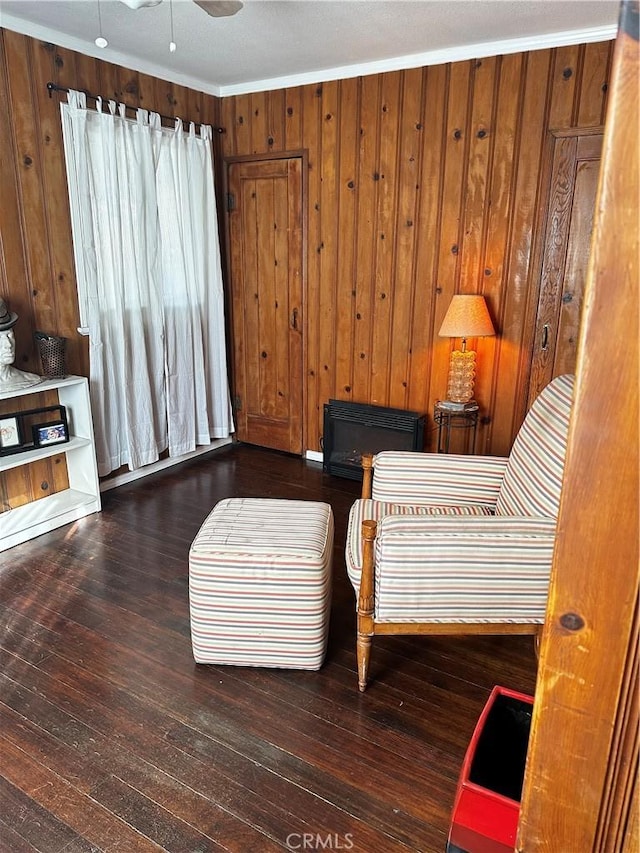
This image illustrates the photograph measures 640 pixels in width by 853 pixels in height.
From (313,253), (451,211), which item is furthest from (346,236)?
(451,211)

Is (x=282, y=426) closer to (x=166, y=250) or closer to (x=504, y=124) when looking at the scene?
(x=166, y=250)

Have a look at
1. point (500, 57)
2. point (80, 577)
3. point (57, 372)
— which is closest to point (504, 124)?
point (500, 57)

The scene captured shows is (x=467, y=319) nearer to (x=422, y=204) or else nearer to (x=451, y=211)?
(x=451, y=211)

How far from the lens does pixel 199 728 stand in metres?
1.97

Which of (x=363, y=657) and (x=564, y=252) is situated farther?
(x=564, y=252)

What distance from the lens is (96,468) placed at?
142 inches

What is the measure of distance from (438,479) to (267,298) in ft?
7.98

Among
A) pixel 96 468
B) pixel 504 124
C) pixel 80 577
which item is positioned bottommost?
pixel 80 577

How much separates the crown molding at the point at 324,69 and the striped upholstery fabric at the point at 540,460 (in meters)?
1.93

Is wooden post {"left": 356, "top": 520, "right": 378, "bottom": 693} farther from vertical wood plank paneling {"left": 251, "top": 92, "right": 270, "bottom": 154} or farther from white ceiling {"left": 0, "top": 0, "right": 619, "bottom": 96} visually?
vertical wood plank paneling {"left": 251, "top": 92, "right": 270, "bottom": 154}

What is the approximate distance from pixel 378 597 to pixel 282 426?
287 cm

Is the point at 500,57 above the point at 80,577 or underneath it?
above

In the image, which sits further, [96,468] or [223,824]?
[96,468]

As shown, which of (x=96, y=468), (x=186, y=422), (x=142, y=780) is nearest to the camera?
(x=142, y=780)
